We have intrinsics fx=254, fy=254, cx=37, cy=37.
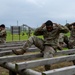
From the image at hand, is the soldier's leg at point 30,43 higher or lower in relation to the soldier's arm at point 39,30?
lower

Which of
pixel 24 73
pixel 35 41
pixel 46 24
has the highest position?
pixel 46 24

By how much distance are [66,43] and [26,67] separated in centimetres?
477

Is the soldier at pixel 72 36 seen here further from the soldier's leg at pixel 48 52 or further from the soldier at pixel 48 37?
the soldier's leg at pixel 48 52

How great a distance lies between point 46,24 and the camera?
6629 millimetres

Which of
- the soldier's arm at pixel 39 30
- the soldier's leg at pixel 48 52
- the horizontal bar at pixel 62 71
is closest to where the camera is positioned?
the horizontal bar at pixel 62 71

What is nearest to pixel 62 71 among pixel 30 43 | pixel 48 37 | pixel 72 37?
pixel 30 43

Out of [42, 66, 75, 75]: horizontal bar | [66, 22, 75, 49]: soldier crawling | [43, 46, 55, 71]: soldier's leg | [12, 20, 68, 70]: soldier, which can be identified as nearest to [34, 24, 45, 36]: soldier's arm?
[12, 20, 68, 70]: soldier

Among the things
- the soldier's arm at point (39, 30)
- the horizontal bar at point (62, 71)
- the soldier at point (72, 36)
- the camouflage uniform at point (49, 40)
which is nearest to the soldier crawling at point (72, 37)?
the soldier at point (72, 36)

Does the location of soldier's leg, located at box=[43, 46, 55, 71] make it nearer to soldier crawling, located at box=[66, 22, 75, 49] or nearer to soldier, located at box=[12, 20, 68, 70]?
soldier, located at box=[12, 20, 68, 70]

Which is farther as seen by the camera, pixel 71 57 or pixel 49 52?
pixel 49 52

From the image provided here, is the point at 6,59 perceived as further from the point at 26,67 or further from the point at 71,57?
the point at 71,57

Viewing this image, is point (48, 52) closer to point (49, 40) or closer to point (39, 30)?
point (49, 40)

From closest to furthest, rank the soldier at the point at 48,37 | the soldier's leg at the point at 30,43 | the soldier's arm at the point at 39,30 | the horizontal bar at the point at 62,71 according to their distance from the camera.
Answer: the horizontal bar at the point at 62,71 < the soldier's leg at the point at 30,43 < the soldier at the point at 48,37 < the soldier's arm at the point at 39,30

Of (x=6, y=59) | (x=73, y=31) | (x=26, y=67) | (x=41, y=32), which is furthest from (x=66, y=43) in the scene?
(x=26, y=67)
